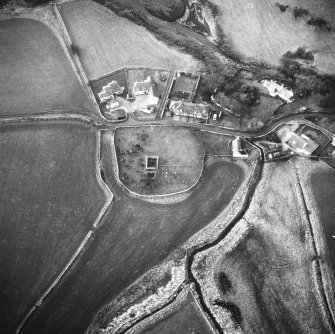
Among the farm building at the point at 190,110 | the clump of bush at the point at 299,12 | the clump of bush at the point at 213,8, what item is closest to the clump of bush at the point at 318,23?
the clump of bush at the point at 299,12

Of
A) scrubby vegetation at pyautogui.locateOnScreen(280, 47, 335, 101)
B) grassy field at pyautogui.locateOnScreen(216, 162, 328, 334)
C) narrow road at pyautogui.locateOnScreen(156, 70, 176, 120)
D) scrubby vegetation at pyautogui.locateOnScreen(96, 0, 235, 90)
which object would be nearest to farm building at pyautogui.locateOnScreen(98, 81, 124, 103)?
narrow road at pyautogui.locateOnScreen(156, 70, 176, 120)

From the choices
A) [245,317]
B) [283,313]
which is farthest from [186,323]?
[283,313]

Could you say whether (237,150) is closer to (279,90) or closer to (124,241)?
(279,90)

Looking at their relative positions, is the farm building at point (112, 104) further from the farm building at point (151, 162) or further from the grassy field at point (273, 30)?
the grassy field at point (273, 30)

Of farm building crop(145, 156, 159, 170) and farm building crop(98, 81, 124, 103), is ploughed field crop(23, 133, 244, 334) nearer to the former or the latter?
farm building crop(145, 156, 159, 170)

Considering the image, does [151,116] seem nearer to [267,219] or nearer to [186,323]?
[267,219]

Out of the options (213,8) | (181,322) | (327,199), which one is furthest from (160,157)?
(213,8)
